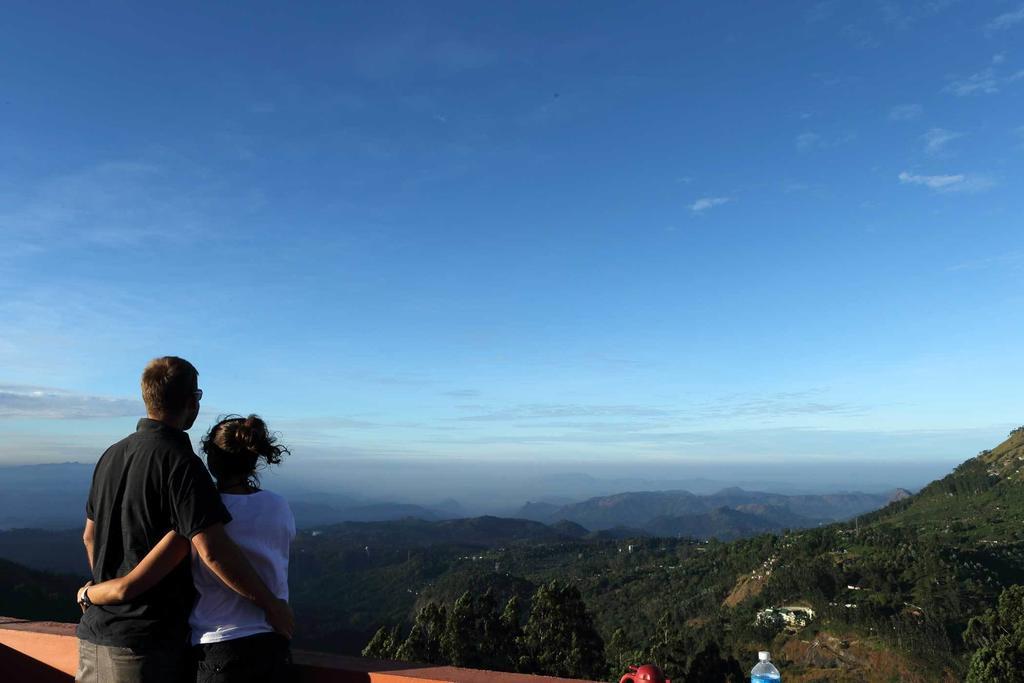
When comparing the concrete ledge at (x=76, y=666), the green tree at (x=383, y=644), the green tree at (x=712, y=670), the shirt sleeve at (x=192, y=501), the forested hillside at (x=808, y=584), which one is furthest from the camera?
the forested hillside at (x=808, y=584)

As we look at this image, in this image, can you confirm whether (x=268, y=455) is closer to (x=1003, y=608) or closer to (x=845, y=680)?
(x=1003, y=608)

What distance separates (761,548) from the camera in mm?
115875

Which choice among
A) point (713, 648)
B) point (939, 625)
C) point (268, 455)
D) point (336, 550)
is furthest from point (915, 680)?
point (336, 550)

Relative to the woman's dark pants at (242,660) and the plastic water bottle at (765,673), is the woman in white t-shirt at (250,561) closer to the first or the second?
the woman's dark pants at (242,660)

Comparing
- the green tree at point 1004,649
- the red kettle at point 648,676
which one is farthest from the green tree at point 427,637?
the red kettle at point 648,676

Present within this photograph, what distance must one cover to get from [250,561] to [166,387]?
2.37 feet

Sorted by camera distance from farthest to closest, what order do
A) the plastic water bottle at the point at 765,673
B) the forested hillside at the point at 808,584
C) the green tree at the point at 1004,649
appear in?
1. the forested hillside at the point at 808,584
2. the green tree at the point at 1004,649
3. the plastic water bottle at the point at 765,673

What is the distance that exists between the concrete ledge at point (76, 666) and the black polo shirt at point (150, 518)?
2.13 ft

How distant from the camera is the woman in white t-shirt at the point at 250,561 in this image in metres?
2.47

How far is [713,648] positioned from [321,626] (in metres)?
69.9

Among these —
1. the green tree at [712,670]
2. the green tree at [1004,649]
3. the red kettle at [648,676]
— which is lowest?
the green tree at [712,670]

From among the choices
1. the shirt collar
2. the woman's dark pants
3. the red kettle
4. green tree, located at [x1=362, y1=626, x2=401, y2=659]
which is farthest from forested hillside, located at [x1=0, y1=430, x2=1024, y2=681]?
the shirt collar

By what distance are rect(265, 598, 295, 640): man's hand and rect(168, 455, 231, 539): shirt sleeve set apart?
0.38 meters

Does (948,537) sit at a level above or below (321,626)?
above
